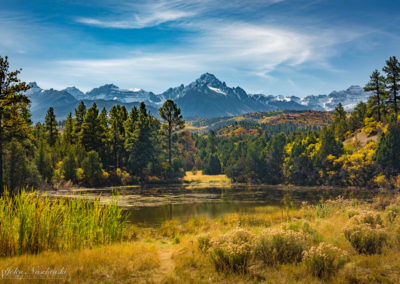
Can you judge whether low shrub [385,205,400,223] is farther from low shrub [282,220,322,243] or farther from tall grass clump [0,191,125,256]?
tall grass clump [0,191,125,256]

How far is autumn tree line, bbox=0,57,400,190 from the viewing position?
57656 millimetres

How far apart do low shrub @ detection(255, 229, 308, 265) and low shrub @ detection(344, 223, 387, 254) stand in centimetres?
194

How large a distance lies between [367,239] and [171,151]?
76.1 meters

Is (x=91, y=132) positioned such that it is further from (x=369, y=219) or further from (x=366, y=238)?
(x=366, y=238)

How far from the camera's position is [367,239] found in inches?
418

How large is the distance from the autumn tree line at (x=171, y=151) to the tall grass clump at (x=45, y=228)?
33.7 metres

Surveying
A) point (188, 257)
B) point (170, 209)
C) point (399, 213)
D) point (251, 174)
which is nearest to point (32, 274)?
point (188, 257)

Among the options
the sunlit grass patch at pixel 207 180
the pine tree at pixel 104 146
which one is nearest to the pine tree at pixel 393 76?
the sunlit grass patch at pixel 207 180

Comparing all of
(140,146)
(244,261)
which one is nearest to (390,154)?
(140,146)

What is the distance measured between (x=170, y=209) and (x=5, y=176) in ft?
74.9

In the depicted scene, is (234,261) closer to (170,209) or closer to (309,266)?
(309,266)

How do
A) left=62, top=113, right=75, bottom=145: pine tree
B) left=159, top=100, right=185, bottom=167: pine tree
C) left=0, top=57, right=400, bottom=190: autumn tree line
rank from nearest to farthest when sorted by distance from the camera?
left=0, top=57, right=400, bottom=190: autumn tree line
left=62, top=113, right=75, bottom=145: pine tree
left=159, top=100, right=185, bottom=167: pine tree

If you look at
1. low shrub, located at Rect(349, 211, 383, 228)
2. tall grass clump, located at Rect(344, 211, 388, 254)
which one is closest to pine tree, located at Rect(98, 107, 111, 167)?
low shrub, located at Rect(349, 211, 383, 228)

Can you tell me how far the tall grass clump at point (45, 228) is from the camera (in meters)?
10.3
